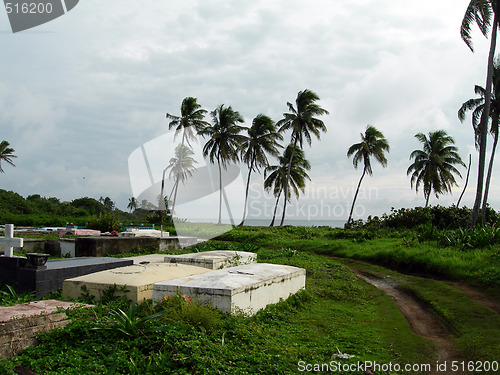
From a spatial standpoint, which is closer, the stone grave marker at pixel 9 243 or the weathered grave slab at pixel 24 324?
the weathered grave slab at pixel 24 324

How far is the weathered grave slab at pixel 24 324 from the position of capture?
4016 millimetres

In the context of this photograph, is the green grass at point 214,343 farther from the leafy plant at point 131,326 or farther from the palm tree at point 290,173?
the palm tree at point 290,173

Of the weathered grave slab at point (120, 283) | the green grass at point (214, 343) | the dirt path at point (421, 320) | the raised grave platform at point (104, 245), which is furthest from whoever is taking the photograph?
the raised grave platform at point (104, 245)

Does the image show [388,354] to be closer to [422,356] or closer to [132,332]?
[422,356]

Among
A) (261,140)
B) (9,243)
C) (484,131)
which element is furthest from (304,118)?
(9,243)

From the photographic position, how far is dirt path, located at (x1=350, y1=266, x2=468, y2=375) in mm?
5477

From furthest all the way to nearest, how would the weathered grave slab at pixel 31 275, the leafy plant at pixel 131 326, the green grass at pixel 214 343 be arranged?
the weathered grave slab at pixel 31 275 < the leafy plant at pixel 131 326 < the green grass at pixel 214 343

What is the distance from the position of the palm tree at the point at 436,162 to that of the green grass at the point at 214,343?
3107cm

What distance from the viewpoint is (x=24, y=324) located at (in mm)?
4234

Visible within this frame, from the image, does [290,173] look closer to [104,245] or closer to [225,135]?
[225,135]

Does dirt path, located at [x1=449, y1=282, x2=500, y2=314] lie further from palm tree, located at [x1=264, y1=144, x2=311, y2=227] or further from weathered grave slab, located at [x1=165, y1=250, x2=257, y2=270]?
palm tree, located at [x1=264, y1=144, x2=311, y2=227]

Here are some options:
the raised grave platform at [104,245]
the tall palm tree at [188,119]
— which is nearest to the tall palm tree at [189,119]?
the tall palm tree at [188,119]

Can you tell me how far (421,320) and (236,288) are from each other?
13.3 ft

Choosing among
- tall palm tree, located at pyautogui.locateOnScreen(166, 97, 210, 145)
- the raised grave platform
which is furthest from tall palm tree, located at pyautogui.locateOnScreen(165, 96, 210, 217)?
the raised grave platform
